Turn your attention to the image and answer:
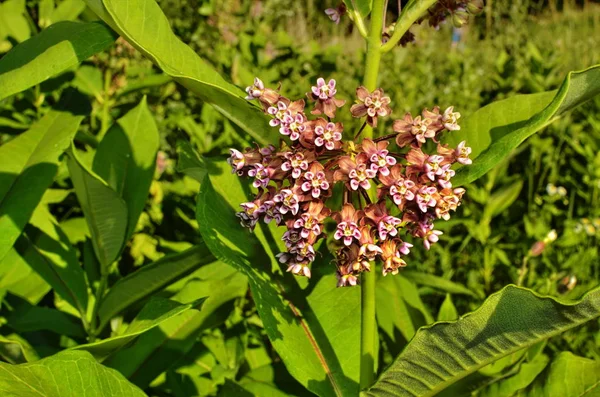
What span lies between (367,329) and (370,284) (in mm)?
Result: 86

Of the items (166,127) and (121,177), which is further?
(166,127)

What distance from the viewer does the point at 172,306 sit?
4.16 ft

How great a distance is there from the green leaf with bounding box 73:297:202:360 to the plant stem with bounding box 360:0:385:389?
296 millimetres

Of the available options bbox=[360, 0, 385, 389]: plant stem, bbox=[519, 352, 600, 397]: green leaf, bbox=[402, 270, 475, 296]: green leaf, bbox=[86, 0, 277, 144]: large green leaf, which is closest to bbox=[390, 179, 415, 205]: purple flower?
bbox=[360, 0, 385, 389]: plant stem

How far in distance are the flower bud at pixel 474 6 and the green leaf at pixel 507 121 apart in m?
0.19

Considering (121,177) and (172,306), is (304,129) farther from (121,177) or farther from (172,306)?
(121,177)

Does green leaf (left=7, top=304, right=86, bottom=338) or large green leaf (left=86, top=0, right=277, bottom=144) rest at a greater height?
large green leaf (left=86, top=0, right=277, bottom=144)

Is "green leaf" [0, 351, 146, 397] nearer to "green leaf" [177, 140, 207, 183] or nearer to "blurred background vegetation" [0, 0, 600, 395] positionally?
"green leaf" [177, 140, 207, 183]

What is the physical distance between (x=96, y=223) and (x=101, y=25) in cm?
48

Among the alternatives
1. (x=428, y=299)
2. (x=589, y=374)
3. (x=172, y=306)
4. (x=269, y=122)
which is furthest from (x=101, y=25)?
(x=428, y=299)

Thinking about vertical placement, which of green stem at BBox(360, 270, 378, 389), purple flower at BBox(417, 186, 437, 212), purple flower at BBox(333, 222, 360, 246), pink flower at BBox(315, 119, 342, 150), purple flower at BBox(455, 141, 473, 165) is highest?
pink flower at BBox(315, 119, 342, 150)

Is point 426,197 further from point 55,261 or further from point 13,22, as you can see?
point 13,22

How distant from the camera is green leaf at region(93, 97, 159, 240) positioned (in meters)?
1.71

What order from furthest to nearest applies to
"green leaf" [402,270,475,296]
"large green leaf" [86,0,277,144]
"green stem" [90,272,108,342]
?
"green leaf" [402,270,475,296]
"green stem" [90,272,108,342]
"large green leaf" [86,0,277,144]
